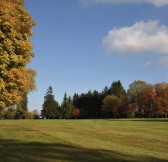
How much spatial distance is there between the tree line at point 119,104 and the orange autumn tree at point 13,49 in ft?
357

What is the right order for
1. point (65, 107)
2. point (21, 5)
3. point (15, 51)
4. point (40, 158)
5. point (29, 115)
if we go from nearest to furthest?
point (40, 158)
point (15, 51)
point (21, 5)
point (29, 115)
point (65, 107)

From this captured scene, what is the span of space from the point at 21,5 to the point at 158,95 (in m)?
112

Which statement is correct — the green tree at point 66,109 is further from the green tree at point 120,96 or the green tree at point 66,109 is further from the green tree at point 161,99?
the green tree at point 161,99

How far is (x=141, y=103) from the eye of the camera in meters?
142

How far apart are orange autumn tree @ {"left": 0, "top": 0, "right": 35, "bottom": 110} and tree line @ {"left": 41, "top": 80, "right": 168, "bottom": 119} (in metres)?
109

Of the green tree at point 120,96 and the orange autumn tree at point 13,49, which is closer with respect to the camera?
the orange autumn tree at point 13,49

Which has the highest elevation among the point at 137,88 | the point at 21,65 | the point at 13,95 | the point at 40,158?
the point at 137,88

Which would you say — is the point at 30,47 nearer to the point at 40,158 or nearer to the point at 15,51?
the point at 15,51

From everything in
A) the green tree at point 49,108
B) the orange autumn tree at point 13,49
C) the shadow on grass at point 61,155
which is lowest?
the shadow on grass at point 61,155

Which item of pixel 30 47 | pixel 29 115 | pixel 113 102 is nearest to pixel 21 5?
pixel 30 47

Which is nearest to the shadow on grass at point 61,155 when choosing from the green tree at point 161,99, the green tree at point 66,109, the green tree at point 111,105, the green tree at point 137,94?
the green tree at point 161,99

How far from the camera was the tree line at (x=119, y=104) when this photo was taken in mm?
135625

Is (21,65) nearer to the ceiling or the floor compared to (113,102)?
nearer to the floor

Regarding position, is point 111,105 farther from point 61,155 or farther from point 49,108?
point 61,155
